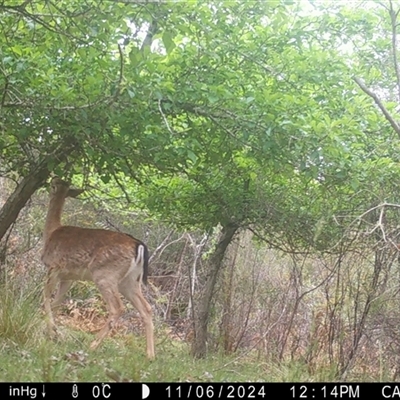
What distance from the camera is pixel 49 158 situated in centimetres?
601

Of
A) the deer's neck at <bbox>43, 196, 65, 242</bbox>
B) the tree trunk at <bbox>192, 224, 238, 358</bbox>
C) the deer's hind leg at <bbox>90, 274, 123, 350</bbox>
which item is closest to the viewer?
the deer's hind leg at <bbox>90, 274, 123, 350</bbox>

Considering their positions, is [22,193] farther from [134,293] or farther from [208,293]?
[208,293]

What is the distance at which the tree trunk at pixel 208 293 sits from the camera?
843 cm

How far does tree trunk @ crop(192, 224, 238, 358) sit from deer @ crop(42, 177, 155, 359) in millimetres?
1309

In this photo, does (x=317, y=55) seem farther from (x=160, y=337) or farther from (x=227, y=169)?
(x=160, y=337)

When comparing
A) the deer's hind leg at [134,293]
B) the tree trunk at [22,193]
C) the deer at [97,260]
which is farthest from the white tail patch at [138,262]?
the tree trunk at [22,193]

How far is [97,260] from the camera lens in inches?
283

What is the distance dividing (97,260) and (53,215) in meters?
0.90

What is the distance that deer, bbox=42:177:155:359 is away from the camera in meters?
7.12

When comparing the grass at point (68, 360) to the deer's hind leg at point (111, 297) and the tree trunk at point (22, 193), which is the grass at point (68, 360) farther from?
the tree trunk at point (22, 193)

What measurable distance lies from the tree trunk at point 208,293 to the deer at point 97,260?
1.31 m
